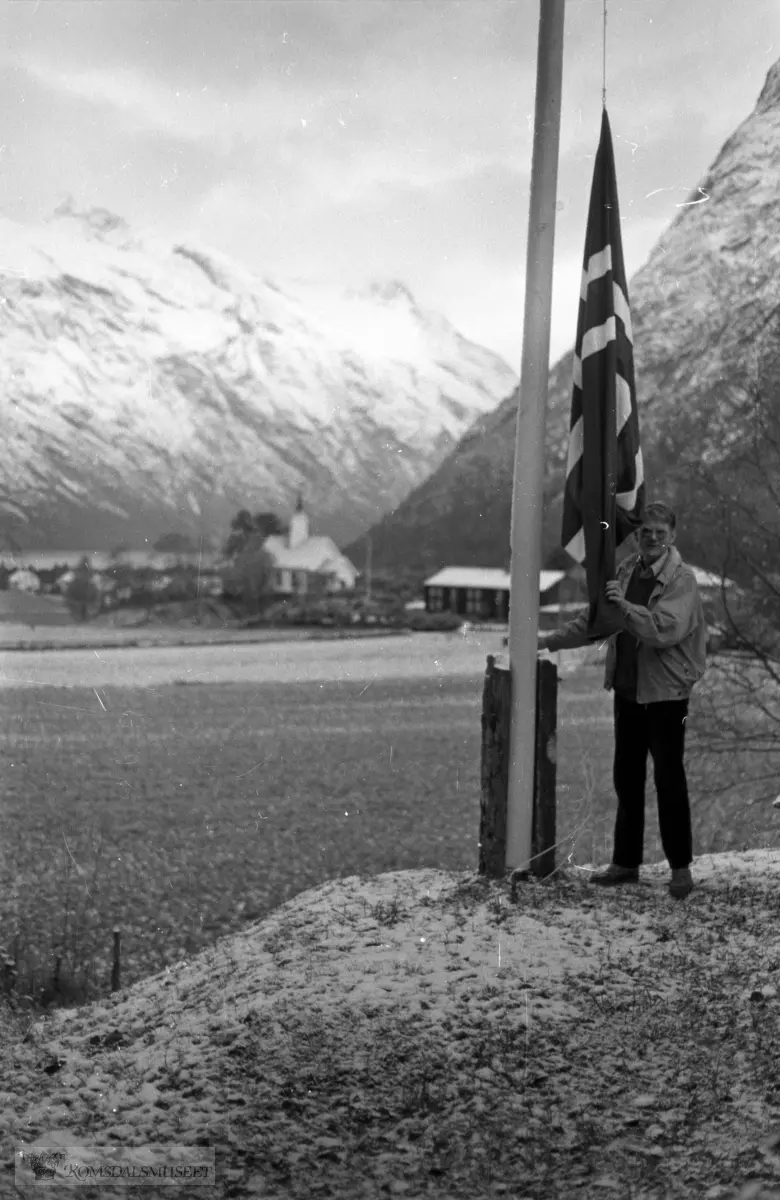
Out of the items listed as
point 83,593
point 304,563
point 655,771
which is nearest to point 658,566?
point 655,771

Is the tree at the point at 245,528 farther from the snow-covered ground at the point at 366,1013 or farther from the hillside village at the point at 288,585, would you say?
the snow-covered ground at the point at 366,1013

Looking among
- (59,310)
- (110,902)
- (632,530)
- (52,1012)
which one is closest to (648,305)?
(632,530)

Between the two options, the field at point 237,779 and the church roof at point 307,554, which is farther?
the field at point 237,779

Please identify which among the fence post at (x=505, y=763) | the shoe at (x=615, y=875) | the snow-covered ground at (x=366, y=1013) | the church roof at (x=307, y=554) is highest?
the church roof at (x=307, y=554)

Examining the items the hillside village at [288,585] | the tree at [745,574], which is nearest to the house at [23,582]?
the hillside village at [288,585]

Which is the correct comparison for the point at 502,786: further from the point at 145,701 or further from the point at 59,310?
the point at 59,310

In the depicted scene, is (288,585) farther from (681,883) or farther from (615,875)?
(681,883)

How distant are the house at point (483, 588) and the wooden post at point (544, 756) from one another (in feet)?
3.76

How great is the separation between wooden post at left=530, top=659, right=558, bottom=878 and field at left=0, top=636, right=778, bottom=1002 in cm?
145

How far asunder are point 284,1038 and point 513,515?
2.44m

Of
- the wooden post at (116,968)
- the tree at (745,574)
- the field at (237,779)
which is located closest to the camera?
the wooden post at (116,968)

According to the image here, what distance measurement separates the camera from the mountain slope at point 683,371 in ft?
22.7

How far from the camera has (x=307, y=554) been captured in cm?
718

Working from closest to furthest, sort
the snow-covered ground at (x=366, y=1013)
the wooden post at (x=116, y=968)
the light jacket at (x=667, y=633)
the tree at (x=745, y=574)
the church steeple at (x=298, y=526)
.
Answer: the snow-covered ground at (x=366, y=1013) → the light jacket at (x=667, y=633) → the wooden post at (x=116, y=968) → the church steeple at (x=298, y=526) → the tree at (x=745, y=574)
